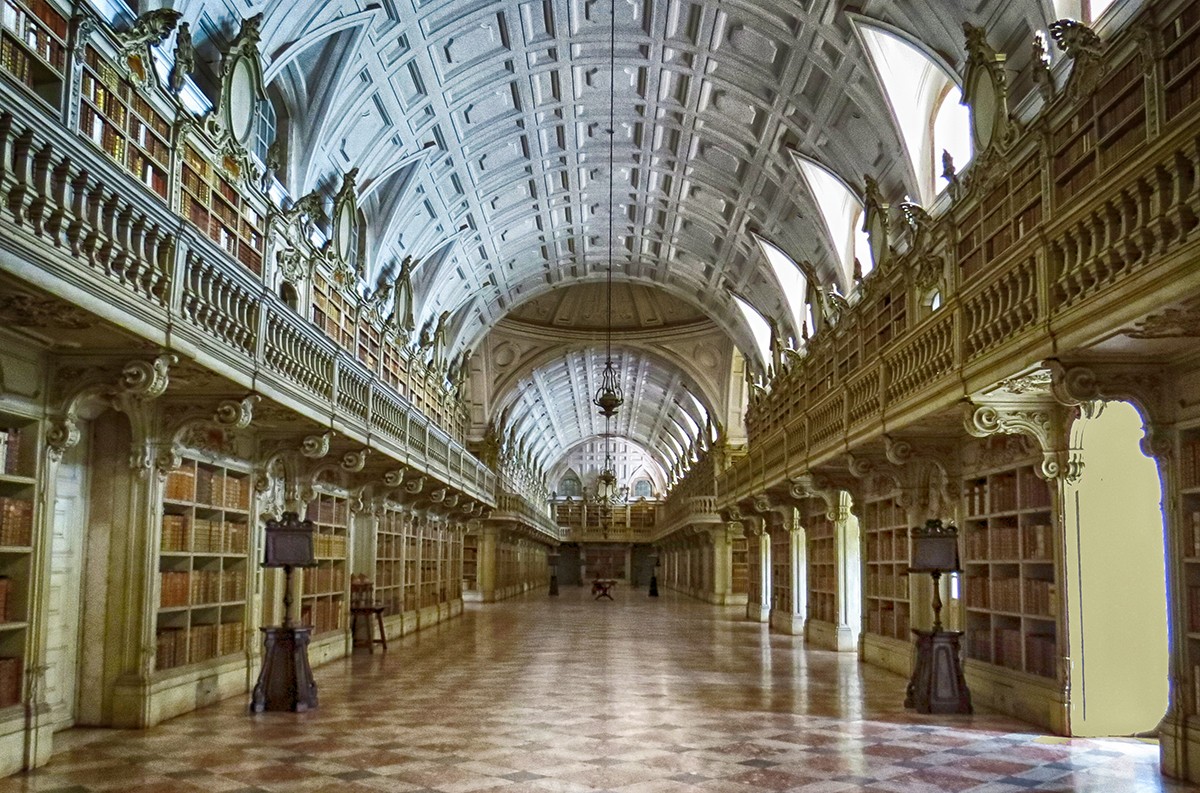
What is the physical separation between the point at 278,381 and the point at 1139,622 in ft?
26.4

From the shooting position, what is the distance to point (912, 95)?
14227mm

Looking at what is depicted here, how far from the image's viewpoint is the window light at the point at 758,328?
27.4 metres

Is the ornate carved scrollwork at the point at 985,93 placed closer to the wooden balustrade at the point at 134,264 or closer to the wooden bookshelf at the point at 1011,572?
the wooden bookshelf at the point at 1011,572

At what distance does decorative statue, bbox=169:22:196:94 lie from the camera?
9961 mm

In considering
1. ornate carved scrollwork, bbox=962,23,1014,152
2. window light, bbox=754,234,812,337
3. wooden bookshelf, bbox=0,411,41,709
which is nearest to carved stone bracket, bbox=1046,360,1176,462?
ornate carved scrollwork, bbox=962,23,1014,152

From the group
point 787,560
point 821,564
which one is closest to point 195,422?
point 821,564

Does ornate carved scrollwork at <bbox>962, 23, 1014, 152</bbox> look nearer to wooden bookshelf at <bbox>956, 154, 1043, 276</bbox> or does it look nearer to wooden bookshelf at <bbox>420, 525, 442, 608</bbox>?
wooden bookshelf at <bbox>956, 154, 1043, 276</bbox>

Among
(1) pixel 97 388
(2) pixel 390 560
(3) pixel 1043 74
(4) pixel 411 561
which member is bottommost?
(4) pixel 411 561

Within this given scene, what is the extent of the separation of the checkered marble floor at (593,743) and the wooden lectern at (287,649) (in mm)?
318

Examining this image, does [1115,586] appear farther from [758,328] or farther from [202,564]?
[758,328]

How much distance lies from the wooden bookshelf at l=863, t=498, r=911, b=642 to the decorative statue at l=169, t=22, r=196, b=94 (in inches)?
396

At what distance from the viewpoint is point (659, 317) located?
113 ft

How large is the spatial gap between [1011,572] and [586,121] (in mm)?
13082

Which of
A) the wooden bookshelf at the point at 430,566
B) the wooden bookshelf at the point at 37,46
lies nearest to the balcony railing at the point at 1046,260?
the wooden bookshelf at the point at 37,46
